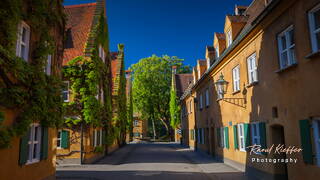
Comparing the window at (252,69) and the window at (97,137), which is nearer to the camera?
the window at (252,69)

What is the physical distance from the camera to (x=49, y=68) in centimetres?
1087

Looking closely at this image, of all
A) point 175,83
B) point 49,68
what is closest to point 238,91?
point 49,68

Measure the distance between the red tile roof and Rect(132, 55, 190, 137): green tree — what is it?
26.9m

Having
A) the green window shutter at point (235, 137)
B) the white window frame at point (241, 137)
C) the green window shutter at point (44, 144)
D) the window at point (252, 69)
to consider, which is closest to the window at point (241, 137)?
the white window frame at point (241, 137)

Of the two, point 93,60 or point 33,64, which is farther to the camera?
point 93,60

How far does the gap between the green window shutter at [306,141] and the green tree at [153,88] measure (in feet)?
135

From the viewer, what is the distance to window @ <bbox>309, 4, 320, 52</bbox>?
6.94m

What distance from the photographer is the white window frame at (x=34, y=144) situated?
9086 millimetres

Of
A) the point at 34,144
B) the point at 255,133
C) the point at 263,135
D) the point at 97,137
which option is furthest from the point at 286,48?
the point at 97,137

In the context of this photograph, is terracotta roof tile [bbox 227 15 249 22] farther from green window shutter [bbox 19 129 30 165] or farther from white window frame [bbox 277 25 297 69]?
green window shutter [bbox 19 129 30 165]

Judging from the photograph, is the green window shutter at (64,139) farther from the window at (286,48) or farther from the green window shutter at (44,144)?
the window at (286,48)

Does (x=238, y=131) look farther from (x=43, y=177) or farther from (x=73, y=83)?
(x=73, y=83)

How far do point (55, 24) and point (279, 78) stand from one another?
9.61m

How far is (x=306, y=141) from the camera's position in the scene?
24.0 ft
